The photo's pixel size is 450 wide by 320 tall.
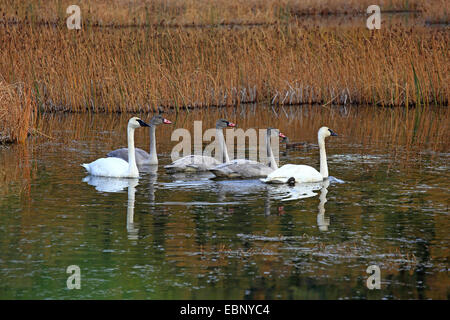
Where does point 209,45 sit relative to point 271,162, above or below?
above

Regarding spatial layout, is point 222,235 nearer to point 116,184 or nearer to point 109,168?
point 116,184

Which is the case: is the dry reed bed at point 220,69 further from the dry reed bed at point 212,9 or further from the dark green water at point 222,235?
the dry reed bed at point 212,9

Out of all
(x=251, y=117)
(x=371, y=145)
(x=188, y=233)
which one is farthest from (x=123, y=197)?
(x=251, y=117)

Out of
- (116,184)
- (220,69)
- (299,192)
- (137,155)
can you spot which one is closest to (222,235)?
(299,192)

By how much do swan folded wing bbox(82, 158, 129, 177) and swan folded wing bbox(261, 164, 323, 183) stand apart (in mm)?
2108

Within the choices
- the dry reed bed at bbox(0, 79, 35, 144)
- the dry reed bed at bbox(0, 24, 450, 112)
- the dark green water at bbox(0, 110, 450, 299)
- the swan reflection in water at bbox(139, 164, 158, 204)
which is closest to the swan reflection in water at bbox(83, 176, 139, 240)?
the dark green water at bbox(0, 110, 450, 299)

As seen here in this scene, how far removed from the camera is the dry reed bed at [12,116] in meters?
15.4

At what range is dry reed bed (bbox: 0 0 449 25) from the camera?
127 feet

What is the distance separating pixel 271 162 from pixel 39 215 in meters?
3.98

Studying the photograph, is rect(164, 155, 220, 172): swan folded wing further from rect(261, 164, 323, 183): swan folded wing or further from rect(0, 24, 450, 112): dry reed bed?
rect(0, 24, 450, 112): dry reed bed

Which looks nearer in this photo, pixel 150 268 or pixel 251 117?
pixel 150 268

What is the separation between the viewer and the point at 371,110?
2114 cm
